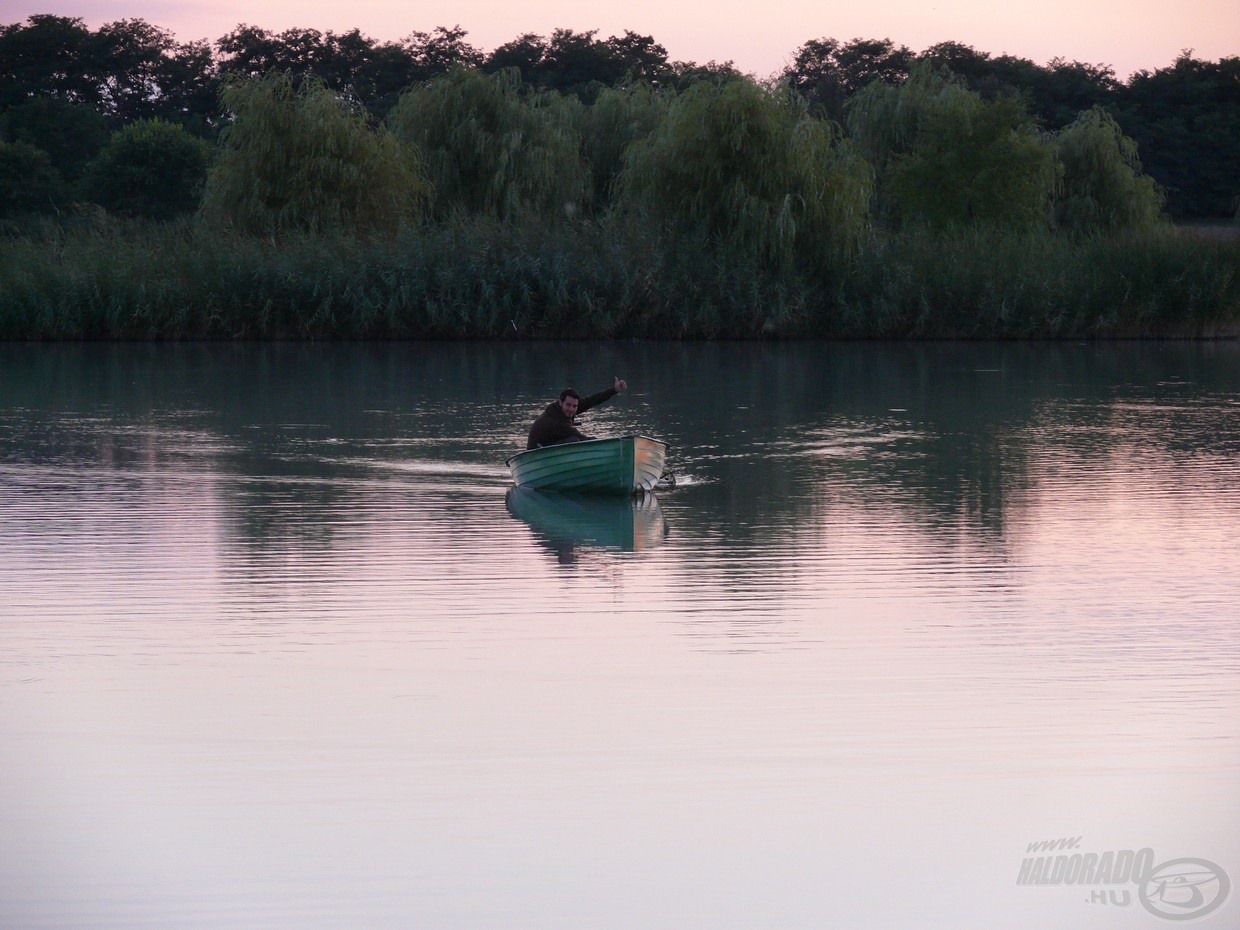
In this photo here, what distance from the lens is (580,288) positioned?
133 ft

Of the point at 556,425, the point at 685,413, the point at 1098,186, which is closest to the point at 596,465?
the point at 556,425

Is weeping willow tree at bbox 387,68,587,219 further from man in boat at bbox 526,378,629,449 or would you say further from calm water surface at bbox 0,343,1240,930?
man in boat at bbox 526,378,629,449

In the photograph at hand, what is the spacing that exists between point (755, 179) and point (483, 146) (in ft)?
28.3

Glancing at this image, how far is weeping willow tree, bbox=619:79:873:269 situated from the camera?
40312 millimetres

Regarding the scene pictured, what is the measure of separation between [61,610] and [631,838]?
17.4ft

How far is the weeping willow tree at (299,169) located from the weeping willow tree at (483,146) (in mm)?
2711

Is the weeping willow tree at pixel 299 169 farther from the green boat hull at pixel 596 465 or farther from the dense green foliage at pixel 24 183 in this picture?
the green boat hull at pixel 596 465

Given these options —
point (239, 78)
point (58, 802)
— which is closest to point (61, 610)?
point (58, 802)

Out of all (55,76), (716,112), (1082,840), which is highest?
(55,76)

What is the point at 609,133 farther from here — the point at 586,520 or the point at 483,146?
the point at 586,520

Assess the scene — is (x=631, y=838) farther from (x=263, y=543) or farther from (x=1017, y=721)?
(x=263, y=543)

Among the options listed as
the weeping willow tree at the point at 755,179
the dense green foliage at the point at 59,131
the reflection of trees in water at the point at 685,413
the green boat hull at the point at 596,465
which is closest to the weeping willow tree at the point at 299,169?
the reflection of trees in water at the point at 685,413

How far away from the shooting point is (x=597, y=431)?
2319 cm

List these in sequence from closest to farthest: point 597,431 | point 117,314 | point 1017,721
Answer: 1. point 1017,721
2. point 597,431
3. point 117,314
